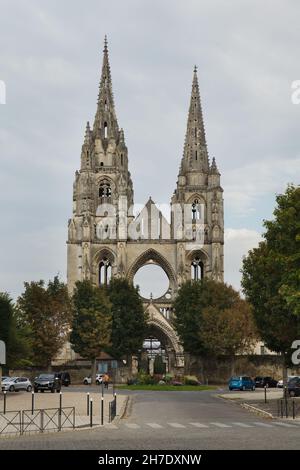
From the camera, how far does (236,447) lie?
61.3ft

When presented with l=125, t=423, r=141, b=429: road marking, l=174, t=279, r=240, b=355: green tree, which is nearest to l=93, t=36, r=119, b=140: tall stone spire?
l=174, t=279, r=240, b=355: green tree

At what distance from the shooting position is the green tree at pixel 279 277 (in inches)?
1507

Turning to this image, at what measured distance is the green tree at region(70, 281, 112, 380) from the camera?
298 feet

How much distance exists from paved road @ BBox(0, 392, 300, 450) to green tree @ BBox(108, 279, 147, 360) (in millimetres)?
64542

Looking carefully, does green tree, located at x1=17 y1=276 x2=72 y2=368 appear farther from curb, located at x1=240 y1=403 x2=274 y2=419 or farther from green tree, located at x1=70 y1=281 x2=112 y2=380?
curb, located at x1=240 y1=403 x2=274 y2=419

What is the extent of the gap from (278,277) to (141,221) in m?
80.2

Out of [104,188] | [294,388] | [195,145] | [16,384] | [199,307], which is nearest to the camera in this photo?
[294,388]

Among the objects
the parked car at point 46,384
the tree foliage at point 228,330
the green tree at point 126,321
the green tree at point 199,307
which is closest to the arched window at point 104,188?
the green tree at point 126,321

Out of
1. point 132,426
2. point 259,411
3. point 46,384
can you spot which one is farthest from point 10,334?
point 132,426

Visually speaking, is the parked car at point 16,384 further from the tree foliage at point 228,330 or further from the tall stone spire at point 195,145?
the tall stone spire at point 195,145

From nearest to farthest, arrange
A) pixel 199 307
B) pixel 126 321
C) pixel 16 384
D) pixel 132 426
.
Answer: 1. pixel 132 426
2. pixel 16 384
3. pixel 199 307
4. pixel 126 321

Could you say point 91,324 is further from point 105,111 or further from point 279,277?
point 279,277

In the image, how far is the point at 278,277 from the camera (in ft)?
145
